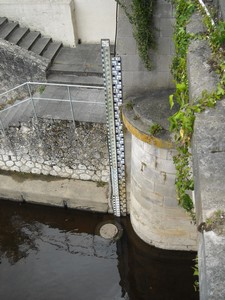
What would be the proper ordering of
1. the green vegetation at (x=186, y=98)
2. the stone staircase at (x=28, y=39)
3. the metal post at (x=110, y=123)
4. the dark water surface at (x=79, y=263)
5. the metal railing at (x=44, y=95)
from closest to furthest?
the green vegetation at (x=186, y=98), the metal post at (x=110, y=123), the dark water surface at (x=79, y=263), the metal railing at (x=44, y=95), the stone staircase at (x=28, y=39)

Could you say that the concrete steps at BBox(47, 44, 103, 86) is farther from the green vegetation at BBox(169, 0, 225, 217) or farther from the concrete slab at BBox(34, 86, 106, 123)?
the green vegetation at BBox(169, 0, 225, 217)

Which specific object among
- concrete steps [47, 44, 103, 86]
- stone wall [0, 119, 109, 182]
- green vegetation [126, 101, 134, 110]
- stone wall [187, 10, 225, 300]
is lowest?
stone wall [0, 119, 109, 182]

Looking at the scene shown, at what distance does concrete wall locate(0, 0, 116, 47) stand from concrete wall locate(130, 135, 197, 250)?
162 inches

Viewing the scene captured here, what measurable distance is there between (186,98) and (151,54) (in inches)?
94.8

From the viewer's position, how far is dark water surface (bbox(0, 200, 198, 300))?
7051 millimetres

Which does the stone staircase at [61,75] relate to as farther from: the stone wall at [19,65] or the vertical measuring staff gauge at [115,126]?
the vertical measuring staff gauge at [115,126]

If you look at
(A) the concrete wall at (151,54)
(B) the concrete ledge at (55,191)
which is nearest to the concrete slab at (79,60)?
(A) the concrete wall at (151,54)

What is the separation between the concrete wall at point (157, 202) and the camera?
606cm

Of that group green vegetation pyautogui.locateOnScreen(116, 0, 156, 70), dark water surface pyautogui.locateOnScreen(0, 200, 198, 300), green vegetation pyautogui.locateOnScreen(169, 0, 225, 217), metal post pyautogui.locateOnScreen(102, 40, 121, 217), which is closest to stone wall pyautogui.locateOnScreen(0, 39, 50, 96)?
metal post pyautogui.locateOnScreen(102, 40, 121, 217)

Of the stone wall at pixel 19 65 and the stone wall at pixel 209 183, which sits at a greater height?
the stone wall at pixel 209 183

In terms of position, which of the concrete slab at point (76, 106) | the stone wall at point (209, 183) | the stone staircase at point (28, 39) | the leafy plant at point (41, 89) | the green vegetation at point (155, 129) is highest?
the stone wall at point (209, 183)

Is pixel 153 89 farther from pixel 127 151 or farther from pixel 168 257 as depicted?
pixel 168 257

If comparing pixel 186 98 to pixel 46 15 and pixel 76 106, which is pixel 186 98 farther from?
pixel 46 15

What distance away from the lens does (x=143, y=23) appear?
18.1 feet
